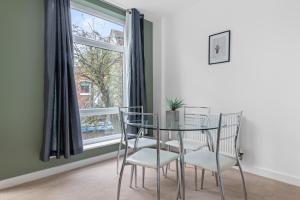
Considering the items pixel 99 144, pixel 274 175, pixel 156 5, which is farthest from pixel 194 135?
pixel 156 5

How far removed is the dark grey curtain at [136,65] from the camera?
3.34m

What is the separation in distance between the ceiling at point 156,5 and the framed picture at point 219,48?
0.71 metres

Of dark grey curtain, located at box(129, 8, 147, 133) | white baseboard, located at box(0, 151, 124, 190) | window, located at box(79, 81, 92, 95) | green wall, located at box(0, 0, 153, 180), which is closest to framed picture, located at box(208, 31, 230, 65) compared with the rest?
dark grey curtain, located at box(129, 8, 147, 133)

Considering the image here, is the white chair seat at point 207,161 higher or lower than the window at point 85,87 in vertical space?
lower

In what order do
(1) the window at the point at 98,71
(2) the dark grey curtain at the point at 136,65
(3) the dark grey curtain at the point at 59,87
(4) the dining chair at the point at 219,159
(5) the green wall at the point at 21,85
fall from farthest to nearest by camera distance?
(2) the dark grey curtain at the point at 136,65 → (1) the window at the point at 98,71 → (3) the dark grey curtain at the point at 59,87 → (5) the green wall at the point at 21,85 → (4) the dining chair at the point at 219,159

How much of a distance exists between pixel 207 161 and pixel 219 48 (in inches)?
67.0

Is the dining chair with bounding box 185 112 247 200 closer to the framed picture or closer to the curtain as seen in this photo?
the framed picture

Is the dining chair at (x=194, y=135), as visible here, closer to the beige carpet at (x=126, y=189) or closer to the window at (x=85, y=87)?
the beige carpet at (x=126, y=189)

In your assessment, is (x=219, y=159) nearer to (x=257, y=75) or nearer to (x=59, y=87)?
(x=257, y=75)

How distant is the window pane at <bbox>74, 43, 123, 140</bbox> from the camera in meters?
2.97

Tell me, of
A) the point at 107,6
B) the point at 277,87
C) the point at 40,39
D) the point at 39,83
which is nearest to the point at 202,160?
the point at 277,87

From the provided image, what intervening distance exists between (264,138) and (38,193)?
2555mm

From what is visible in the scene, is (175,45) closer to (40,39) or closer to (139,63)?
(139,63)

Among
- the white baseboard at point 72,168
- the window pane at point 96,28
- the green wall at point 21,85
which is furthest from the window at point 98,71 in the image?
the green wall at point 21,85
